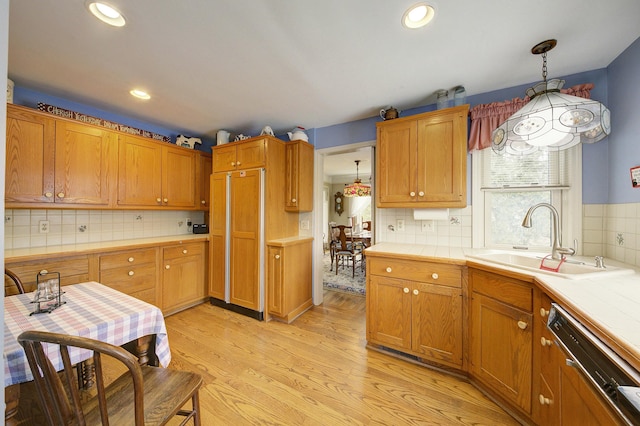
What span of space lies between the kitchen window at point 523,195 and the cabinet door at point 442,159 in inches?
12.3

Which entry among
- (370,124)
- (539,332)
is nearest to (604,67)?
(370,124)

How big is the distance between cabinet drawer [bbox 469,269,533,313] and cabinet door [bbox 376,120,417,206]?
83 cm

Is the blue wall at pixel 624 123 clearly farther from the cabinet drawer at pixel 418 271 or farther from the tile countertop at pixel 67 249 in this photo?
the tile countertop at pixel 67 249

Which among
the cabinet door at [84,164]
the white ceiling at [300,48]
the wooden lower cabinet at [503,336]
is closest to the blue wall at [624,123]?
the white ceiling at [300,48]

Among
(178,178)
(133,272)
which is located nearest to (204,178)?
(178,178)

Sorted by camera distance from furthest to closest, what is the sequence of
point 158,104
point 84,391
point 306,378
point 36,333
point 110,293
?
point 158,104
point 306,378
point 84,391
point 110,293
point 36,333

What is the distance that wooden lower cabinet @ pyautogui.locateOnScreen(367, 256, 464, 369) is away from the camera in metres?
1.71

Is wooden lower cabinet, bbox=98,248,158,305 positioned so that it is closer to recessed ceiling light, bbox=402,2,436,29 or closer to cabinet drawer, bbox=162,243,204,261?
cabinet drawer, bbox=162,243,204,261

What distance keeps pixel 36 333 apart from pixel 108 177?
2298mm

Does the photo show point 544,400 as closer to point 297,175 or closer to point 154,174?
point 297,175

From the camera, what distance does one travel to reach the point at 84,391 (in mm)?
1576

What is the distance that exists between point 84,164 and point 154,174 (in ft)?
2.04

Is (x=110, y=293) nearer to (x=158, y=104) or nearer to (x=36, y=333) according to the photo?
(x=36, y=333)

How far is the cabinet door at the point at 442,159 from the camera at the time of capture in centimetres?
194
